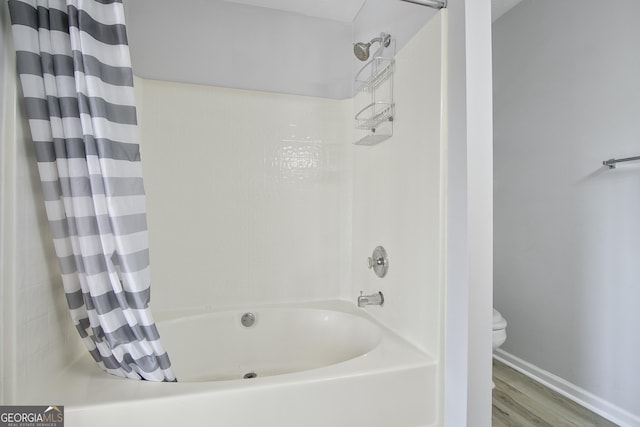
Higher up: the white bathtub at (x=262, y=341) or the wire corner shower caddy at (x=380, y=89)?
the wire corner shower caddy at (x=380, y=89)

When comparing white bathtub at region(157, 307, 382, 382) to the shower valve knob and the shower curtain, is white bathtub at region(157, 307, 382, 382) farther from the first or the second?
the shower curtain

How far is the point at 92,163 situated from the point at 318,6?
5.52 feet

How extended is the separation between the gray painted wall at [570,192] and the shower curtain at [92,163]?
2.33m

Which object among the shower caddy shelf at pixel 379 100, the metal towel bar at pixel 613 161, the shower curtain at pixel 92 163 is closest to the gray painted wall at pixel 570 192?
the metal towel bar at pixel 613 161

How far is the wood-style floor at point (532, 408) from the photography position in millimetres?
1629

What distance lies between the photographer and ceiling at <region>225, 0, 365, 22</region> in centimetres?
187

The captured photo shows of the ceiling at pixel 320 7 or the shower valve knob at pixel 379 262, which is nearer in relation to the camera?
the shower valve knob at pixel 379 262

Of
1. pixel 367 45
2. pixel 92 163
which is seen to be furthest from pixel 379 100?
pixel 92 163

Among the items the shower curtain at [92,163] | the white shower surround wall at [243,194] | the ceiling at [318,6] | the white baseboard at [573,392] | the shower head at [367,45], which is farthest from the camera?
the ceiling at [318,6]

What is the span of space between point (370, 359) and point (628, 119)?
194cm

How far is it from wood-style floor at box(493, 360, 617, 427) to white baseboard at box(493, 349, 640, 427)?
38 mm

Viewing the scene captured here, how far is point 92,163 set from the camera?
2.96 ft

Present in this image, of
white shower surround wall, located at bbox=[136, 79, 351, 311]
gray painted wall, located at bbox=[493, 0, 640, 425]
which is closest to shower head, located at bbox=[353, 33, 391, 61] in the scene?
white shower surround wall, located at bbox=[136, 79, 351, 311]

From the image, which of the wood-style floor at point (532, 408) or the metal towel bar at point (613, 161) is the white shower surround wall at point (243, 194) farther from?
the metal towel bar at point (613, 161)
